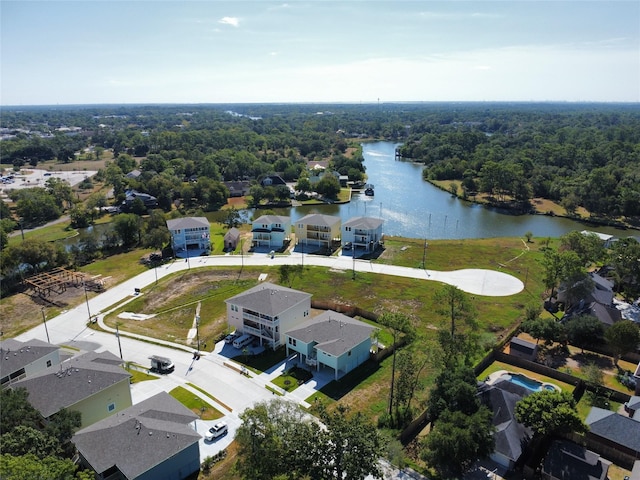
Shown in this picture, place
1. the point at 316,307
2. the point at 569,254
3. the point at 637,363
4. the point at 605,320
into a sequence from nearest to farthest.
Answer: the point at 637,363
the point at 605,320
the point at 569,254
the point at 316,307

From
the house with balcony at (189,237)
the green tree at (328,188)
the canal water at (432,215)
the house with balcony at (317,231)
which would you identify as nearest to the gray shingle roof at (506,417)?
the house with balcony at (317,231)

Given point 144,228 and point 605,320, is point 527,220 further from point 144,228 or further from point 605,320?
point 144,228

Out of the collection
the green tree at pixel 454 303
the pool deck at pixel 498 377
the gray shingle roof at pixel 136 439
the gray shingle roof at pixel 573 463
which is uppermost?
the green tree at pixel 454 303

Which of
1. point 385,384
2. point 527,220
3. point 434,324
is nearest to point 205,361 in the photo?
point 385,384

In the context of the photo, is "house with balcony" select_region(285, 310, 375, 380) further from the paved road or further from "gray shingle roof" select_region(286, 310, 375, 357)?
the paved road

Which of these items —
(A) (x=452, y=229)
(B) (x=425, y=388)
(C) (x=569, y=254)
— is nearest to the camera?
(B) (x=425, y=388)

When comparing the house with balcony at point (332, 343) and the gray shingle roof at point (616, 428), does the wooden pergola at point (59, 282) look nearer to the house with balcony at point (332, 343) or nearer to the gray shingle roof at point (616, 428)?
the house with balcony at point (332, 343)
